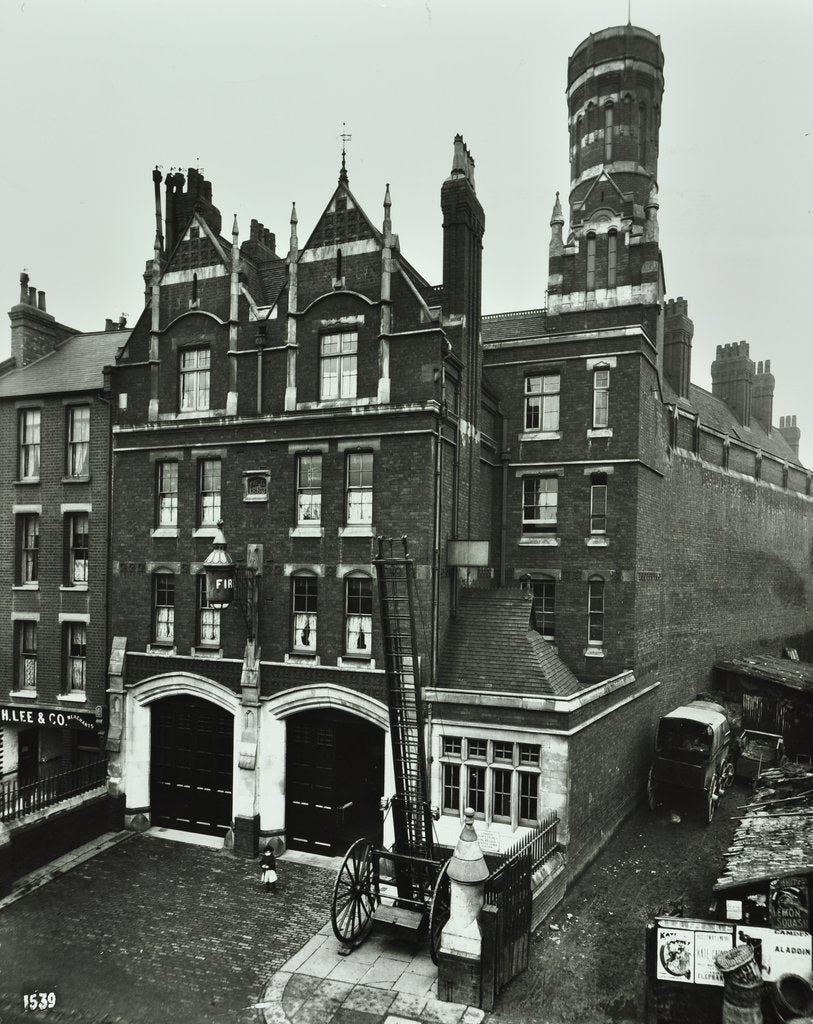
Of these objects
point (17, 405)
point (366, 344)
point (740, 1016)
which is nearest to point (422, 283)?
point (366, 344)

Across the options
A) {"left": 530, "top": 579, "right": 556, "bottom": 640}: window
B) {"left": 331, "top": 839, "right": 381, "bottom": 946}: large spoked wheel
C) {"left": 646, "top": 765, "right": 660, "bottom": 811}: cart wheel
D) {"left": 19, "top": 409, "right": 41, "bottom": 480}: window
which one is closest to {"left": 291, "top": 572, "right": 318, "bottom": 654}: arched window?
{"left": 331, "top": 839, "right": 381, "bottom": 946}: large spoked wheel

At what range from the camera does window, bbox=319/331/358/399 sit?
2138 cm

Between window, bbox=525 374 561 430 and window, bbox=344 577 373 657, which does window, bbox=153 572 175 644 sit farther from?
window, bbox=525 374 561 430

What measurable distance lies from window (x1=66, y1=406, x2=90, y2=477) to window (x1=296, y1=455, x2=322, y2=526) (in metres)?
8.41

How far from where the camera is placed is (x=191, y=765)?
75.0ft

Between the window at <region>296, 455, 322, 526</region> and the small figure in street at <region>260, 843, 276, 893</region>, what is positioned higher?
the window at <region>296, 455, 322, 526</region>

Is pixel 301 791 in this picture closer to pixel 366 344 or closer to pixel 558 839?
pixel 558 839

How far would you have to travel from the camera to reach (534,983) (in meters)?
14.3

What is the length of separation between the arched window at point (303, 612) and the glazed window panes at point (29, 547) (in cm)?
1043

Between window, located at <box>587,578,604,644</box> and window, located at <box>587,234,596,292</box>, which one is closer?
window, located at <box>587,578,604,644</box>

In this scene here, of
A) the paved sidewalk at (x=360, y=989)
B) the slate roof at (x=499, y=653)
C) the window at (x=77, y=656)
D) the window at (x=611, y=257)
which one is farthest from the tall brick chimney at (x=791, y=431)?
the paved sidewalk at (x=360, y=989)

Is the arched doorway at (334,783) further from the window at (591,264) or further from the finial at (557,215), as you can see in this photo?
the finial at (557,215)

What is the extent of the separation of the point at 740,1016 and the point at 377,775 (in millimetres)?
11287

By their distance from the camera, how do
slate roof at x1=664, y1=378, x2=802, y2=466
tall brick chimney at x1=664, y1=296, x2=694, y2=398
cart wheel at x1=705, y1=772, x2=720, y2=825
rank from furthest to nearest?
1. tall brick chimney at x1=664, y1=296, x2=694, y2=398
2. slate roof at x1=664, y1=378, x2=802, y2=466
3. cart wheel at x1=705, y1=772, x2=720, y2=825
